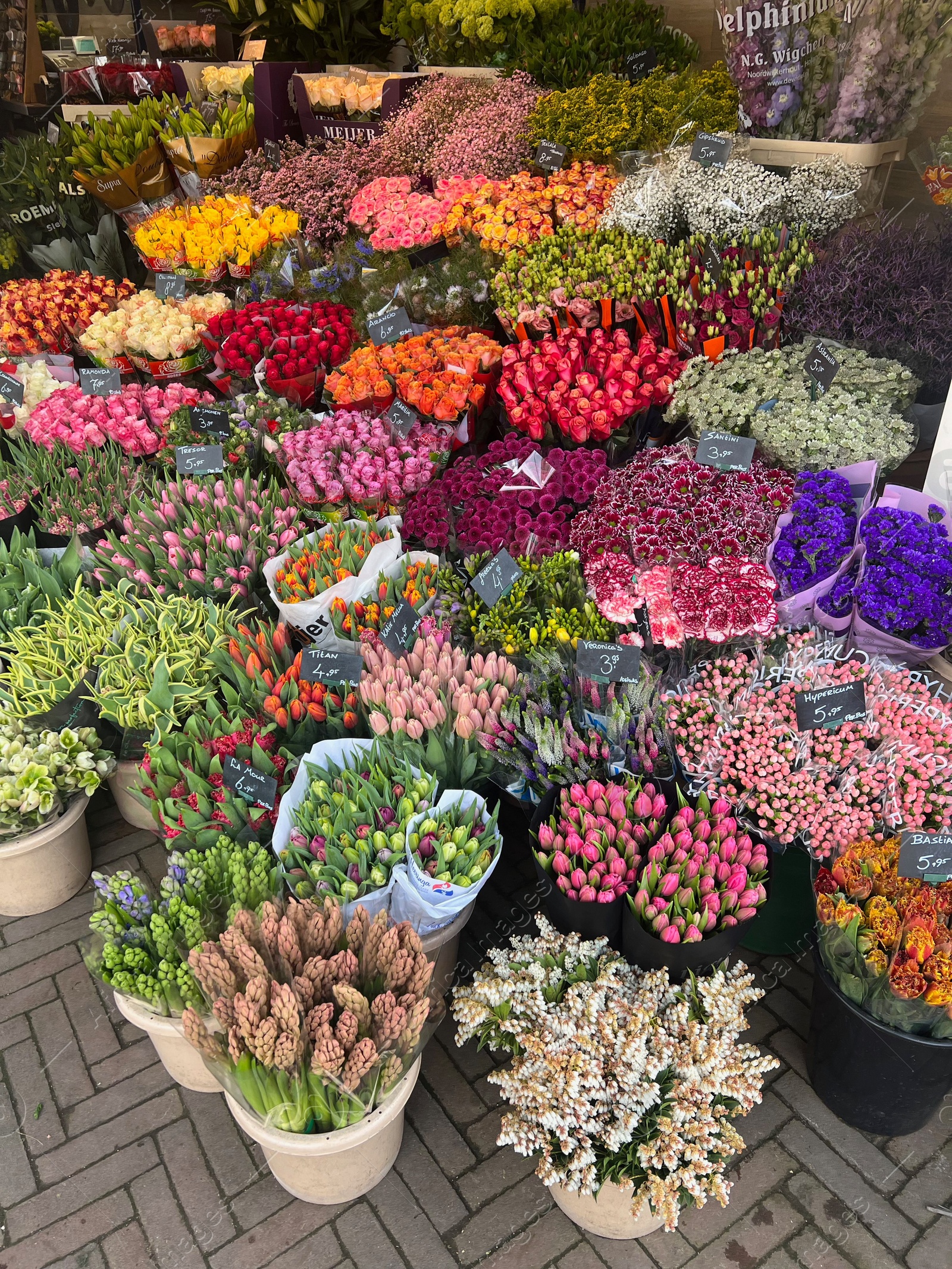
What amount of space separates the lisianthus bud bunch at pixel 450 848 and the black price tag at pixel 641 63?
455 cm

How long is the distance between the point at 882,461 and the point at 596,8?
3.65 meters

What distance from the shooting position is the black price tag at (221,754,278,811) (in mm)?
2223

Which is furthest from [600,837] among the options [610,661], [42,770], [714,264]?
[714,264]

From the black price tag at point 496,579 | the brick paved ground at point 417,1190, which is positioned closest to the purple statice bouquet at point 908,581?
the black price tag at point 496,579

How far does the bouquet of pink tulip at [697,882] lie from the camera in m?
1.93

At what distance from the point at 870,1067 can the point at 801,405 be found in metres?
2.21

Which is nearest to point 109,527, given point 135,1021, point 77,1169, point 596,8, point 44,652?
point 44,652

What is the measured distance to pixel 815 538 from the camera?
8.23 feet

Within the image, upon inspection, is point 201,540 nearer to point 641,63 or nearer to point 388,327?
point 388,327

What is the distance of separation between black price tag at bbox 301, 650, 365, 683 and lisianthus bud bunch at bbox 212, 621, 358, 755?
42 mm

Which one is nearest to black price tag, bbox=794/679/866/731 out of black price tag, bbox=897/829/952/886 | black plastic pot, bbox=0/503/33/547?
black price tag, bbox=897/829/952/886

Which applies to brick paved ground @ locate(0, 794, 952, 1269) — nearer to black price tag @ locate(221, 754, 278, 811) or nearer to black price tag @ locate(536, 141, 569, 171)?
black price tag @ locate(221, 754, 278, 811)

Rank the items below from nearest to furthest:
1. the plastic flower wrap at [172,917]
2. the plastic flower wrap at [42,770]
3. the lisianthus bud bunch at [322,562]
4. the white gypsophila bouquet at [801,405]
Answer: the plastic flower wrap at [172,917]
the plastic flower wrap at [42,770]
the lisianthus bud bunch at [322,562]
the white gypsophila bouquet at [801,405]

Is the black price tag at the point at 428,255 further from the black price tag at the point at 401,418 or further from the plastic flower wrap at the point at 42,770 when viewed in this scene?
the plastic flower wrap at the point at 42,770
